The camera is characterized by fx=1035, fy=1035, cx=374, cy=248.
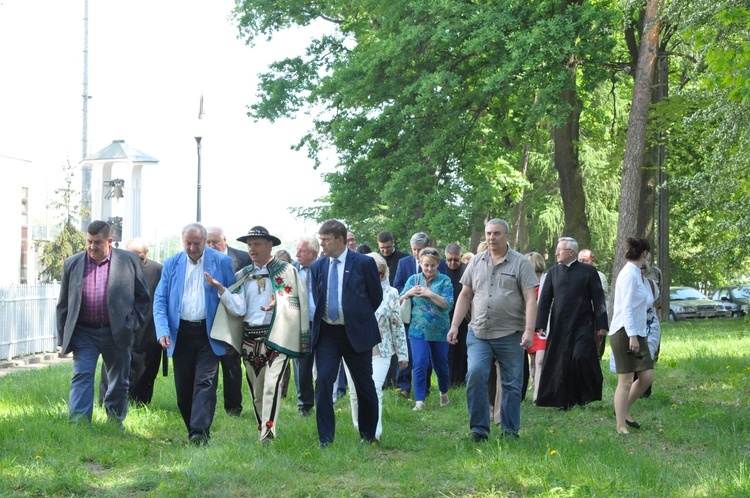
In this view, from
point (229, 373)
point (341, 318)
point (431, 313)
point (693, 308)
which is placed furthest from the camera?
point (693, 308)

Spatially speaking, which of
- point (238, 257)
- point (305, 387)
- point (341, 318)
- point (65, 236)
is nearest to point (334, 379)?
point (341, 318)

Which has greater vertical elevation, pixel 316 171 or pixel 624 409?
pixel 316 171

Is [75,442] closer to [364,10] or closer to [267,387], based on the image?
[267,387]

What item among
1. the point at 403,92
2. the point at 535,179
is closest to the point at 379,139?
the point at 403,92

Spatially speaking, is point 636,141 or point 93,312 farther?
point 636,141

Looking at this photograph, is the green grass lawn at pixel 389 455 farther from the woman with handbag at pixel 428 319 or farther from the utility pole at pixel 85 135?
the utility pole at pixel 85 135

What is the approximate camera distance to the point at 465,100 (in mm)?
24734

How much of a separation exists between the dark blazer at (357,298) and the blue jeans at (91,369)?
6.59 ft

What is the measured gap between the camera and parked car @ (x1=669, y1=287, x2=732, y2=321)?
Answer: 4053 centimetres

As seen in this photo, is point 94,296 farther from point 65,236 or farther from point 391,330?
point 65,236

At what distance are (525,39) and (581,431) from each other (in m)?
13.3

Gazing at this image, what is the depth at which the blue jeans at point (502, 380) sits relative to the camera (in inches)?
360

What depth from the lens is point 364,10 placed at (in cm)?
2956

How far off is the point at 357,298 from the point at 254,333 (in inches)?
40.0
